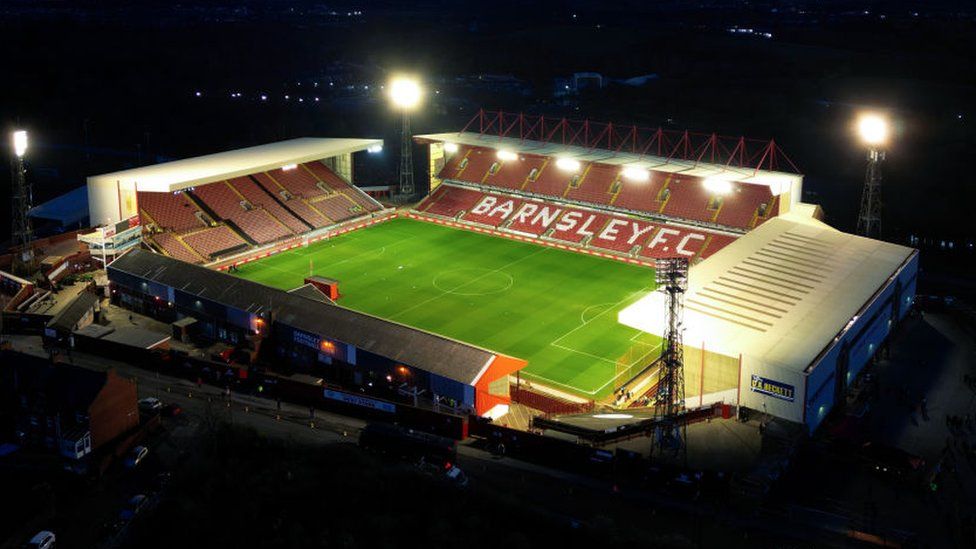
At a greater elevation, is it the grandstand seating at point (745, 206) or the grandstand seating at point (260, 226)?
the grandstand seating at point (745, 206)

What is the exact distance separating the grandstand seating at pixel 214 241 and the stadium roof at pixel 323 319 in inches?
317

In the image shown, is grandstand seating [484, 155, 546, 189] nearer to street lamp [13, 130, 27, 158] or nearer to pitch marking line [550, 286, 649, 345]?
pitch marking line [550, 286, 649, 345]

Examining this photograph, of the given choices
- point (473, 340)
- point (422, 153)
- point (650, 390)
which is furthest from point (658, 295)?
point (422, 153)

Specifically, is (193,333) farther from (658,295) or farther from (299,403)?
(658,295)

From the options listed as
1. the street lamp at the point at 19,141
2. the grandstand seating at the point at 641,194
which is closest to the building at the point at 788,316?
the grandstand seating at the point at 641,194

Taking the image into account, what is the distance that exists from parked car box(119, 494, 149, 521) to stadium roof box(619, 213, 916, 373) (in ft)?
68.7

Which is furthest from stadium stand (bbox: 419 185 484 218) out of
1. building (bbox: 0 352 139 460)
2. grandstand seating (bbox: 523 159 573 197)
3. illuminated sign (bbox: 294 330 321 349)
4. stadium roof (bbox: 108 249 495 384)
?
building (bbox: 0 352 139 460)

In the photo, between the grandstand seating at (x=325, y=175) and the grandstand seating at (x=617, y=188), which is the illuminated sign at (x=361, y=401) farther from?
the grandstand seating at (x=325, y=175)

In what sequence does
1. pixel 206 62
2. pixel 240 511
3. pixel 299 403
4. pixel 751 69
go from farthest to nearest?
pixel 206 62 → pixel 751 69 → pixel 299 403 → pixel 240 511

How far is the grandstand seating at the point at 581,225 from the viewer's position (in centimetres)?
6222

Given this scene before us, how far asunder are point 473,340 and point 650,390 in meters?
10.4

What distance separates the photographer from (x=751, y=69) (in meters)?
154

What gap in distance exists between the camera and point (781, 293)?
44531mm

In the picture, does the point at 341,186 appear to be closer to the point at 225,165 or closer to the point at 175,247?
the point at 225,165
